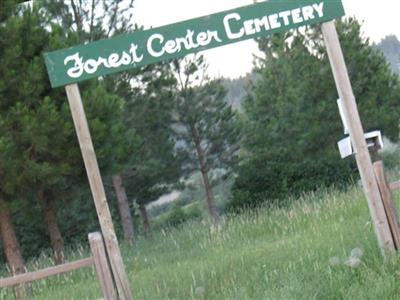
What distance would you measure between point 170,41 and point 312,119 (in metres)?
17.1

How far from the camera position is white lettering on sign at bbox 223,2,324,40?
19.3 feet

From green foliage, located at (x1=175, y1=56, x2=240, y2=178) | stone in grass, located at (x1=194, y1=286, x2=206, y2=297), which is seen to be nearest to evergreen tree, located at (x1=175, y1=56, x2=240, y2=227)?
green foliage, located at (x1=175, y1=56, x2=240, y2=178)

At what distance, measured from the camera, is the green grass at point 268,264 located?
5309 millimetres

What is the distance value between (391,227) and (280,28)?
6.63 ft

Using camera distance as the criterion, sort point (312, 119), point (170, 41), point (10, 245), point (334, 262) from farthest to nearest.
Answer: point (312, 119) → point (10, 245) → point (170, 41) → point (334, 262)

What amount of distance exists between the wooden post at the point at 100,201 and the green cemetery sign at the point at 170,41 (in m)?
0.22

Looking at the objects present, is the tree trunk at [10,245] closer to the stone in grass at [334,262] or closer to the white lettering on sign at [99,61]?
the white lettering on sign at [99,61]

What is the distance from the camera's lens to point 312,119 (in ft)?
73.7

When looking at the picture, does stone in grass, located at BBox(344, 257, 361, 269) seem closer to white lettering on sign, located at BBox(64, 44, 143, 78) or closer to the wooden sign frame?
the wooden sign frame

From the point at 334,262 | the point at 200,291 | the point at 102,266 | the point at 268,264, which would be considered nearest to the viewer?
the point at 102,266

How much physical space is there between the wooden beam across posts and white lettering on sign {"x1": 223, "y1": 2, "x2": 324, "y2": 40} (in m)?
0.18

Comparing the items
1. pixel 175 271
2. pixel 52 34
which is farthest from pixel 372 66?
pixel 175 271

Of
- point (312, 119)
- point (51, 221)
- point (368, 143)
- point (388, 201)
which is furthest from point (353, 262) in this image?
point (312, 119)

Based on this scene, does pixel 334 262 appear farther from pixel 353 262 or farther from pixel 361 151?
pixel 361 151
